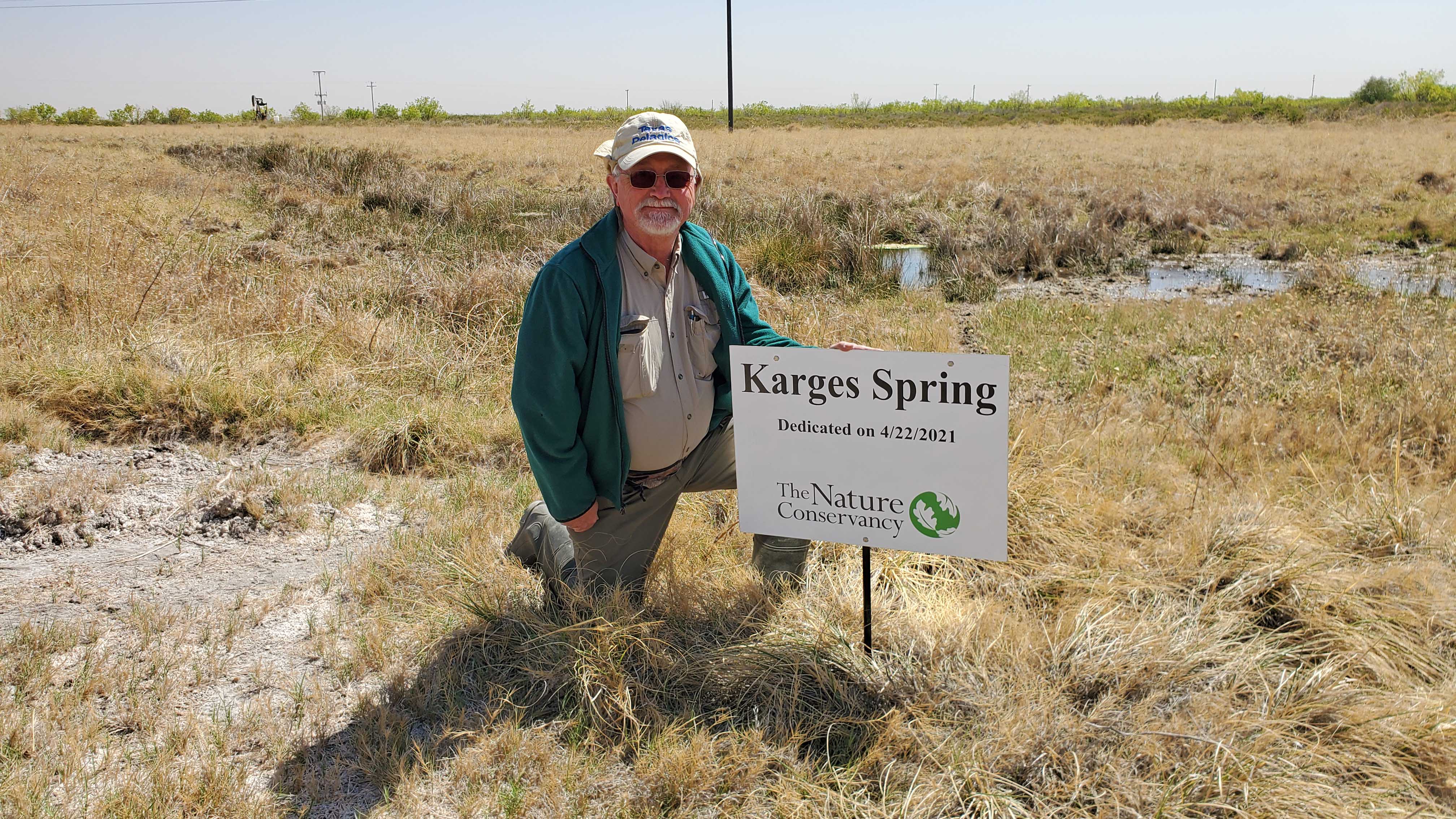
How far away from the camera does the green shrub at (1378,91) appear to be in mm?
65812

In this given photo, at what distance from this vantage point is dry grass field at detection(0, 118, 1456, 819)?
2.38 m

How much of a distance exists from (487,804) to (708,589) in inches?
44.0

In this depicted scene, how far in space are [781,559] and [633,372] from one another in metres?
0.87

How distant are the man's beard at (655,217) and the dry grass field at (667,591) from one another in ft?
4.06

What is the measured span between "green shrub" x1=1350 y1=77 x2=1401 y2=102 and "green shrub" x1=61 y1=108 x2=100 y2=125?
300 ft

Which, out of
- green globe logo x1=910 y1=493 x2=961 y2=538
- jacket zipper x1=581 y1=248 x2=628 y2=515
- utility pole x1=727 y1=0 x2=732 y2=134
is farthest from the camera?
utility pole x1=727 y1=0 x2=732 y2=134

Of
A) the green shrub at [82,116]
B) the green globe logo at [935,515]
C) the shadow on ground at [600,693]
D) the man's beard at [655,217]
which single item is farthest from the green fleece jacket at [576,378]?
the green shrub at [82,116]

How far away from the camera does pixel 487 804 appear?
2.35 m

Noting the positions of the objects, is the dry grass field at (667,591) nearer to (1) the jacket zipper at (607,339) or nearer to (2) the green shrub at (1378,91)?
(1) the jacket zipper at (607,339)

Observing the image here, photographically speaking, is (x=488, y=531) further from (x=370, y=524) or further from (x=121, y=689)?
(x=121, y=689)

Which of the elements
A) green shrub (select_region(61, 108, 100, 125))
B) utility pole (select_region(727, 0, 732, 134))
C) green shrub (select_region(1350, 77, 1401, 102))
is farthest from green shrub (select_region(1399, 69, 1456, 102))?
green shrub (select_region(61, 108, 100, 125))

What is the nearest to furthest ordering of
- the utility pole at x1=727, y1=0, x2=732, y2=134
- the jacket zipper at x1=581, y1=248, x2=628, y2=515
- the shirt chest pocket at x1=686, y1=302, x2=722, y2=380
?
the jacket zipper at x1=581, y1=248, x2=628, y2=515 → the shirt chest pocket at x1=686, y1=302, x2=722, y2=380 → the utility pole at x1=727, y1=0, x2=732, y2=134

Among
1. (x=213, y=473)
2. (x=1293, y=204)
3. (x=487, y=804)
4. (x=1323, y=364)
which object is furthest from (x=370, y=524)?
(x=1293, y=204)

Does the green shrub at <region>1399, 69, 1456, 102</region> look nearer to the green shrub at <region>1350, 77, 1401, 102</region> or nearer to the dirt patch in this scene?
the green shrub at <region>1350, 77, 1401, 102</region>
